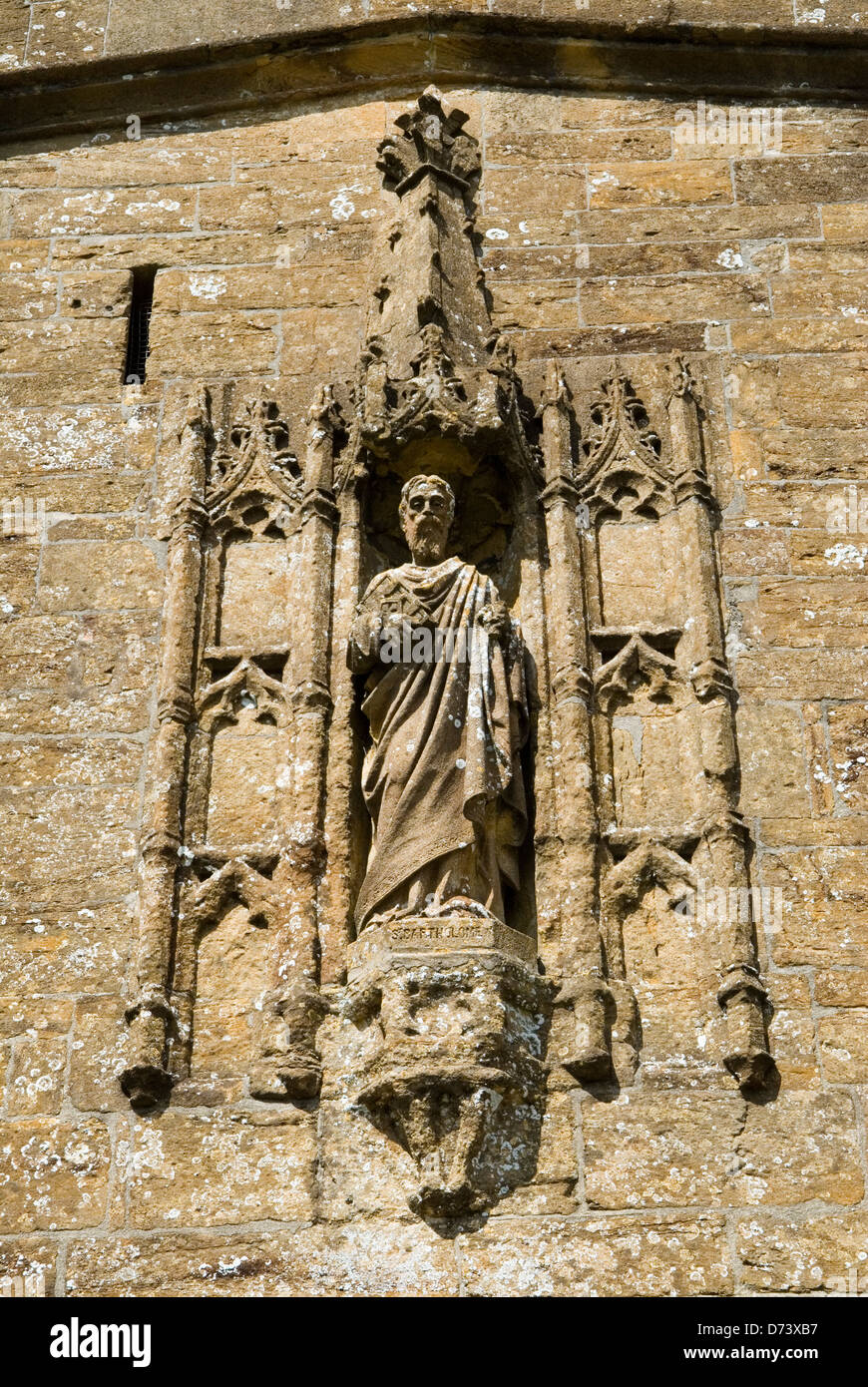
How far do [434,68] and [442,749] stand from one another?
3532 mm

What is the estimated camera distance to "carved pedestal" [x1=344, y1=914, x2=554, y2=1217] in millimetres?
7062

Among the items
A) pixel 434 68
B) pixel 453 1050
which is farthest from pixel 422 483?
pixel 434 68

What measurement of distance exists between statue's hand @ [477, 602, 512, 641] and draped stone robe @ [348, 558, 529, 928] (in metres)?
0.01

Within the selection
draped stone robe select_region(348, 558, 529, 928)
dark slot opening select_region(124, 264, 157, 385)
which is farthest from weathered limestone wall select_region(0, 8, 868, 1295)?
draped stone robe select_region(348, 558, 529, 928)

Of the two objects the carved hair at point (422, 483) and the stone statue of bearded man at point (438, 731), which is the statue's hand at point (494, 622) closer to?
the stone statue of bearded man at point (438, 731)

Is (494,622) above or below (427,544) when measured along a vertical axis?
below

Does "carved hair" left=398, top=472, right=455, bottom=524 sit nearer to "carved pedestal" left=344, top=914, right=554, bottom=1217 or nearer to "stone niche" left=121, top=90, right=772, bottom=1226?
"stone niche" left=121, top=90, right=772, bottom=1226

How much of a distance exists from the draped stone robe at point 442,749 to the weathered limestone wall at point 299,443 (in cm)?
73

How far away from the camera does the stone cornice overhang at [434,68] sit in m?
9.87

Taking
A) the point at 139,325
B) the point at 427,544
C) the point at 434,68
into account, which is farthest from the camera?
the point at 434,68

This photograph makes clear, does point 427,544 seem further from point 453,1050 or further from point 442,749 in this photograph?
point 453,1050

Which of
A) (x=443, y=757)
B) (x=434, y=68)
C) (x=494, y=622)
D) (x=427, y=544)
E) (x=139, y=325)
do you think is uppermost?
(x=434, y=68)

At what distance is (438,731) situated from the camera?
303 inches

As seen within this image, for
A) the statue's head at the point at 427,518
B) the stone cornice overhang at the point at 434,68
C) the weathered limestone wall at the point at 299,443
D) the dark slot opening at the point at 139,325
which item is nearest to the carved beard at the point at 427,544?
the statue's head at the point at 427,518
